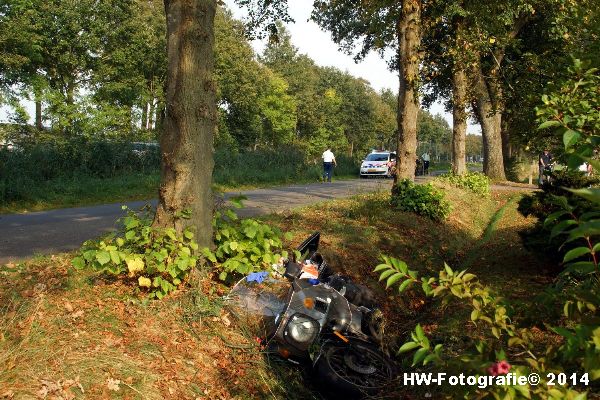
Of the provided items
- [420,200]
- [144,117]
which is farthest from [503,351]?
[144,117]

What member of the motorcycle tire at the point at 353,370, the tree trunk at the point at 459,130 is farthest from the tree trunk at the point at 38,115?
the motorcycle tire at the point at 353,370

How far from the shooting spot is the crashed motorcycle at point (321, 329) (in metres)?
4.99

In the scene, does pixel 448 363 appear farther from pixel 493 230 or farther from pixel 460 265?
pixel 493 230

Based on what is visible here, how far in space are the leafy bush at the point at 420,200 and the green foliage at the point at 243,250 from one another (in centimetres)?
667

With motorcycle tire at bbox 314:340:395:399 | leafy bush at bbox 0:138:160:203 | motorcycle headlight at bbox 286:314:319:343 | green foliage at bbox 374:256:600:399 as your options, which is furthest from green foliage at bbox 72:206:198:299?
leafy bush at bbox 0:138:160:203

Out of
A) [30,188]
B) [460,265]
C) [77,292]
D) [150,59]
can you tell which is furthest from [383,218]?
[150,59]

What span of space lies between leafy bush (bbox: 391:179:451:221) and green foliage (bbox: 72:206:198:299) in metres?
7.70

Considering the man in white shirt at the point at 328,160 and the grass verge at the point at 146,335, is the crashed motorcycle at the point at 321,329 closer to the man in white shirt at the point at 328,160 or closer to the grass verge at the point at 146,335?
the grass verge at the point at 146,335

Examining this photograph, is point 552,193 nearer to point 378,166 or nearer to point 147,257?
point 147,257

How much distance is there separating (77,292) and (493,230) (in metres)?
11.0

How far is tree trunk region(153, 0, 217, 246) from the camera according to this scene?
597 centimetres

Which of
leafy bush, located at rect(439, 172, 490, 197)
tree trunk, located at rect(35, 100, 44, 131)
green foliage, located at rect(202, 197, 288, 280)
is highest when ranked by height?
tree trunk, located at rect(35, 100, 44, 131)

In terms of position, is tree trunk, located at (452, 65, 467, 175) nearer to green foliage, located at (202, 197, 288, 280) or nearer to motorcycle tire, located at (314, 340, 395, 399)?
green foliage, located at (202, 197, 288, 280)

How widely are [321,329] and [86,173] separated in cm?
1679
